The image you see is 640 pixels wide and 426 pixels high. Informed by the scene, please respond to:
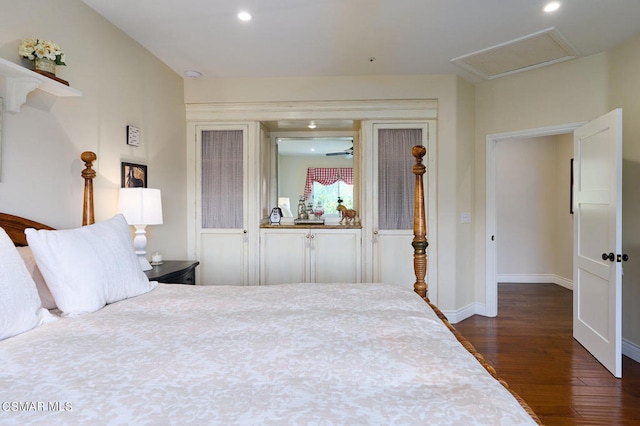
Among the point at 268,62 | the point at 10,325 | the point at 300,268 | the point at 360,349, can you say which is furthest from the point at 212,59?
the point at 360,349

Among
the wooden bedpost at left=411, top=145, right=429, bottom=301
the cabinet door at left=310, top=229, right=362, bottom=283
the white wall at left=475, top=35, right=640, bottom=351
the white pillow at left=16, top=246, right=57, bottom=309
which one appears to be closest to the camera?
the white pillow at left=16, top=246, right=57, bottom=309

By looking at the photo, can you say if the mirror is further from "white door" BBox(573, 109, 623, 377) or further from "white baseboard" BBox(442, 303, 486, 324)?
"white door" BBox(573, 109, 623, 377)

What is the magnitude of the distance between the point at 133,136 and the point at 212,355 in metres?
2.32

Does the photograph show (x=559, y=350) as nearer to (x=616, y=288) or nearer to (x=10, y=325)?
(x=616, y=288)

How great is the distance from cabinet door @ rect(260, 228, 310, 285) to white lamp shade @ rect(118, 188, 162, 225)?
1428mm

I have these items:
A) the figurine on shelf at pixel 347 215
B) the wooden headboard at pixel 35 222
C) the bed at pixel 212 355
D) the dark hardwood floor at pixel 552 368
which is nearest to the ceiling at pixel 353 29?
the wooden headboard at pixel 35 222

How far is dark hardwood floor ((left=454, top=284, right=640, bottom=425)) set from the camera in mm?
2050

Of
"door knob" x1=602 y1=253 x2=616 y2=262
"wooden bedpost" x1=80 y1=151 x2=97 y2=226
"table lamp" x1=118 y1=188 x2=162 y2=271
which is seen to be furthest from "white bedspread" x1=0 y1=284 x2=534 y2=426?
"door knob" x1=602 y1=253 x2=616 y2=262

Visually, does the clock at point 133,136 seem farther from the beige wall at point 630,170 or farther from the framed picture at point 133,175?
the beige wall at point 630,170

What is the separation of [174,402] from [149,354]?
30cm

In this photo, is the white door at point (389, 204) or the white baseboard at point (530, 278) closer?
the white door at point (389, 204)

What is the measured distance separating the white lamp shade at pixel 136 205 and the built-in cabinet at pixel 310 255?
1.42 metres

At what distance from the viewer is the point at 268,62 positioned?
3.20m

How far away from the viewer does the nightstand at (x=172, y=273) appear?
236 centimetres
